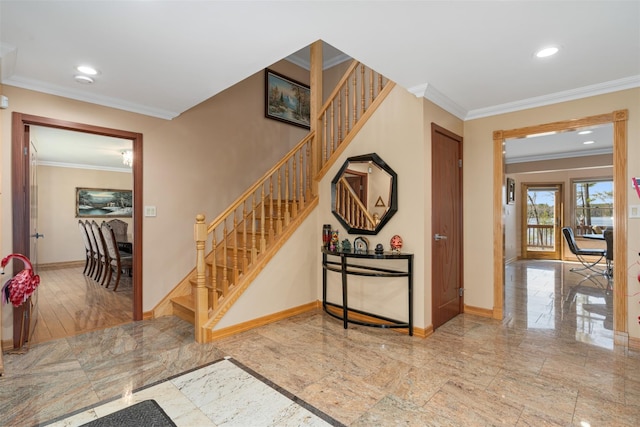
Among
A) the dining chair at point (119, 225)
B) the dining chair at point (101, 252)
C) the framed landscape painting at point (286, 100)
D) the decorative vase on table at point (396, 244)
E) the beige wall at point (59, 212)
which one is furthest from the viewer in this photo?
the dining chair at point (119, 225)

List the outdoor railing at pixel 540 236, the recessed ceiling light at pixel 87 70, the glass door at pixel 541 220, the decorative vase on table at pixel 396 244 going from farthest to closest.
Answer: the outdoor railing at pixel 540 236 → the glass door at pixel 541 220 → the decorative vase on table at pixel 396 244 → the recessed ceiling light at pixel 87 70

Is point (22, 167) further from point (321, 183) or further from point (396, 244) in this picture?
point (396, 244)

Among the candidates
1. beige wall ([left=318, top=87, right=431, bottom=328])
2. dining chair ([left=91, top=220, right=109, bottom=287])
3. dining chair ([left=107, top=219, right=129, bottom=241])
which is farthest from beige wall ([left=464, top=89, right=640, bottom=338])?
dining chair ([left=107, top=219, right=129, bottom=241])

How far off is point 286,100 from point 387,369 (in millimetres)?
4326

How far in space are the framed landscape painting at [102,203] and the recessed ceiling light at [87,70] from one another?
5.88m

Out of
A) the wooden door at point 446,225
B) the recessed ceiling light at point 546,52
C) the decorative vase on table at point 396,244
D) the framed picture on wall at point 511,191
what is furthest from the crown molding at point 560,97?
the framed picture on wall at point 511,191

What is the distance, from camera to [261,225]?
3.45 meters

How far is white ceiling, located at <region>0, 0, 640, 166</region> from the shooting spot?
1.85 meters

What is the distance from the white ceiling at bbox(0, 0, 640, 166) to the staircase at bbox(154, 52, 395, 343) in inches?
36.2

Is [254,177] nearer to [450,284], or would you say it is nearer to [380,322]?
[380,322]

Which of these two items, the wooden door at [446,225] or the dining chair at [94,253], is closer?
the wooden door at [446,225]

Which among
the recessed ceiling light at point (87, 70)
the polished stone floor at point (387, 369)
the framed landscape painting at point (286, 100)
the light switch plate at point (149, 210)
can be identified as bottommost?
the polished stone floor at point (387, 369)

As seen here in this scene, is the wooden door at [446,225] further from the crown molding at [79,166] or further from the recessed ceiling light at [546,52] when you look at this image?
the crown molding at [79,166]

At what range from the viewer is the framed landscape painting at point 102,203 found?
7.33m
